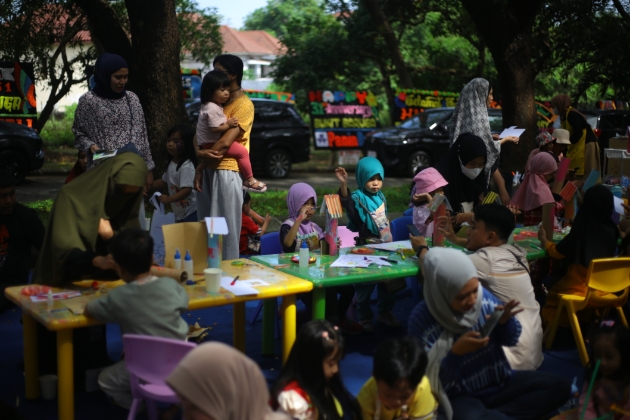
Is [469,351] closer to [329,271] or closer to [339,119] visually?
[329,271]

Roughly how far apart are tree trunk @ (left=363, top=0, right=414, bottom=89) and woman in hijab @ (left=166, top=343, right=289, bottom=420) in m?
19.0

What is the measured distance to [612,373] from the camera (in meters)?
3.93

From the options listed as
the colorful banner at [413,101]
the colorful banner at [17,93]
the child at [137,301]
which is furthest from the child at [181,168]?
the colorful banner at [413,101]

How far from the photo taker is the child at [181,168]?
22.2 feet

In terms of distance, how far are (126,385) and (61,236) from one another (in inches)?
38.4

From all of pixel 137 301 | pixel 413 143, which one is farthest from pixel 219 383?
pixel 413 143

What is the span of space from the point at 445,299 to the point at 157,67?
294 inches

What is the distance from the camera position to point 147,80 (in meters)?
10.5

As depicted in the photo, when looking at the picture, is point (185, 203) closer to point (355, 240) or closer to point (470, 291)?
point (355, 240)

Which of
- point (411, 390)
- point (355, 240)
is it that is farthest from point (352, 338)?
point (411, 390)

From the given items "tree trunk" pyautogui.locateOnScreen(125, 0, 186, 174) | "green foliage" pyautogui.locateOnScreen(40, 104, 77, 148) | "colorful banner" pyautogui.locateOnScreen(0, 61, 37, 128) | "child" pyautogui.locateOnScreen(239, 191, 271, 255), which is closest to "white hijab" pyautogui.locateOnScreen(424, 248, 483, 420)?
"child" pyautogui.locateOnScreen(239, 191, 271, 255)

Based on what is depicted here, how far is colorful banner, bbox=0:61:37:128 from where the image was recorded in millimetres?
14492

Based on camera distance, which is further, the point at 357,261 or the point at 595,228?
the point at 595,228

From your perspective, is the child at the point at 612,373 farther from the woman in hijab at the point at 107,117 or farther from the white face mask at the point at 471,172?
the woman in hijab at the point at 107,117
